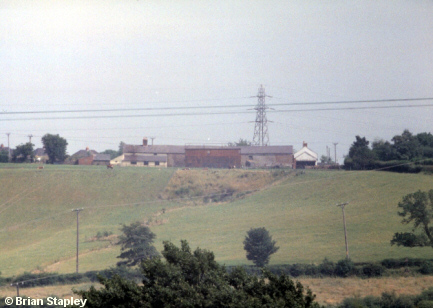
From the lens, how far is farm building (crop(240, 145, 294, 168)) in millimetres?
55406

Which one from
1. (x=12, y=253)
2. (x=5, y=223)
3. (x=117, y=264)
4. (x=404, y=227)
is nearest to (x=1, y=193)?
(x=5, y=223)

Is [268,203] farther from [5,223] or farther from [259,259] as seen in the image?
[5,223]

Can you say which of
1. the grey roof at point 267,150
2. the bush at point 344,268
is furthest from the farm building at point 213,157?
the bush at point 344,268

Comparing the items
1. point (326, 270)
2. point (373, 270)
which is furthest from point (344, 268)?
point (373, 270)

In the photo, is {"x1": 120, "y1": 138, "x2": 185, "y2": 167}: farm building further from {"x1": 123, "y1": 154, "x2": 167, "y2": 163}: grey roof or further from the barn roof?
the barn roof

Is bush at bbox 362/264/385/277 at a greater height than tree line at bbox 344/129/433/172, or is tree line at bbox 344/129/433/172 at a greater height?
tree line at bbox 344/129/433/172

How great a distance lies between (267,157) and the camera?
188ft

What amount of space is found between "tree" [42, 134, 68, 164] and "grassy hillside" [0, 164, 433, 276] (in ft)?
37.8

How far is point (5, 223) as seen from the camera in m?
37.0

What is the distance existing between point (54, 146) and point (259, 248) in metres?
46.6

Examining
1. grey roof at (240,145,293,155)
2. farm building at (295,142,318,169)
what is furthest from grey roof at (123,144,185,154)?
farm building at (295,142,318,169)

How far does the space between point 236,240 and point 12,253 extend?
16275 mm

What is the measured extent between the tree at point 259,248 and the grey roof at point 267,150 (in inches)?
1159

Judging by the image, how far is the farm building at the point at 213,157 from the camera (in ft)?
171
